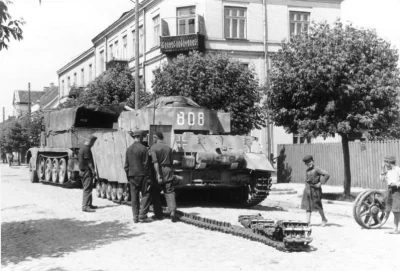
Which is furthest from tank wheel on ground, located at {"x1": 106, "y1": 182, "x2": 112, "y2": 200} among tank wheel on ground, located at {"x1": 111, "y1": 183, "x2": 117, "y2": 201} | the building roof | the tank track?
the building roof

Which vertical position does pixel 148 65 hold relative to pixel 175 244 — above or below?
above

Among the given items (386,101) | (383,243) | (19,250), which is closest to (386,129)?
(386,101)

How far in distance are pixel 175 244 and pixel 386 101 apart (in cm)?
876

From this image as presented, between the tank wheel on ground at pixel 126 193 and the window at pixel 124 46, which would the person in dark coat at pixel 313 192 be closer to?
the tank wheel on ground at pixel 126 193

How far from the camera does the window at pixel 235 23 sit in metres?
A: 30.8

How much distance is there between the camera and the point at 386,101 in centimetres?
1439

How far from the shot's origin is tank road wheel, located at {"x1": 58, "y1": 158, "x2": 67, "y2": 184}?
20.0m

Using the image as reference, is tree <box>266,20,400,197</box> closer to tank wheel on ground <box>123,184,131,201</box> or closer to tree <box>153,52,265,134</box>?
tree <box>153,52,265,134</box>

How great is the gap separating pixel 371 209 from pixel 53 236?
224 inches

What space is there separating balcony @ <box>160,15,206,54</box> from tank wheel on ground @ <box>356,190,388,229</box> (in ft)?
67.8

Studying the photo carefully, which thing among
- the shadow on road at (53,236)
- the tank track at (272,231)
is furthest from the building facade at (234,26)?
the tank track at (272,231)

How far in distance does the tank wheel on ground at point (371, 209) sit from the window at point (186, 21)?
22.1m

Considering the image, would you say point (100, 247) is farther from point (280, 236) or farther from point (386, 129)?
point (386, 129)

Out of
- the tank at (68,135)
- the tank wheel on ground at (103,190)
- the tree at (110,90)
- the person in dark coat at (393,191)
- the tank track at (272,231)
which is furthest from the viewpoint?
the tree at (110,90)
